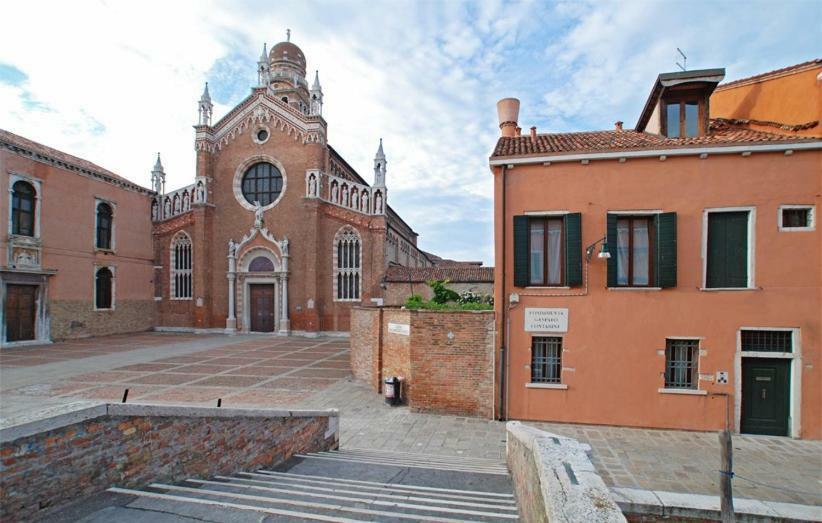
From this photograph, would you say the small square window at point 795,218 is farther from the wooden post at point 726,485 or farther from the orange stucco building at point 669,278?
the wooden post at point 726,485

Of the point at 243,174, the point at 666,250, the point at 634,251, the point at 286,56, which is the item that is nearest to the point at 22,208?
the point at 243,174

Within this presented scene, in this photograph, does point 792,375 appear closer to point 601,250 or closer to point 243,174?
point 601,250

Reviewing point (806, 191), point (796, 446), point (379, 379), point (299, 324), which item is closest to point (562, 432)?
point (796, 446)

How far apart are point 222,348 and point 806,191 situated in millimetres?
22527

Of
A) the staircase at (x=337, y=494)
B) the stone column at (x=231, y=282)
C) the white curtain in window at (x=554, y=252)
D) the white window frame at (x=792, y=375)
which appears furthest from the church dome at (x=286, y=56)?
the white window frame at (x=792, y=375)

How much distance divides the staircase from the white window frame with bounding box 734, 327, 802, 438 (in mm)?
5962

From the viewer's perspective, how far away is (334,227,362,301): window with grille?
25.6m

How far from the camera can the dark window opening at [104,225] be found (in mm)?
24769

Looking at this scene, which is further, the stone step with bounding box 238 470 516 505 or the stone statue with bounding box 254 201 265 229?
the stone statue with bounding box 254 201 265 229

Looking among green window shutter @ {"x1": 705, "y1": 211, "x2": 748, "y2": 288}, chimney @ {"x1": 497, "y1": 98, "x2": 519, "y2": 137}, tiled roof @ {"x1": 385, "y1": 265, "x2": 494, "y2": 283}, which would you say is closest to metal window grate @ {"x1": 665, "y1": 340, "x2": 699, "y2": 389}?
green window shutter @ {"x1": 705, "y1": 211, "x2": 748, "y2": 288}

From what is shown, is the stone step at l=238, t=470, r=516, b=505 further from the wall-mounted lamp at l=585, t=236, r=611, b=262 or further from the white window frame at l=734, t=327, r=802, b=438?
the white window frame at l=734, t=327, r=802, b=438

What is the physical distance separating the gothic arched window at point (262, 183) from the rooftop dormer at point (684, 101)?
22.5 meters

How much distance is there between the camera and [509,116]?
12.2 meters

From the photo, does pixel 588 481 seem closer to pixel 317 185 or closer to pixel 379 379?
pixel 379 379
